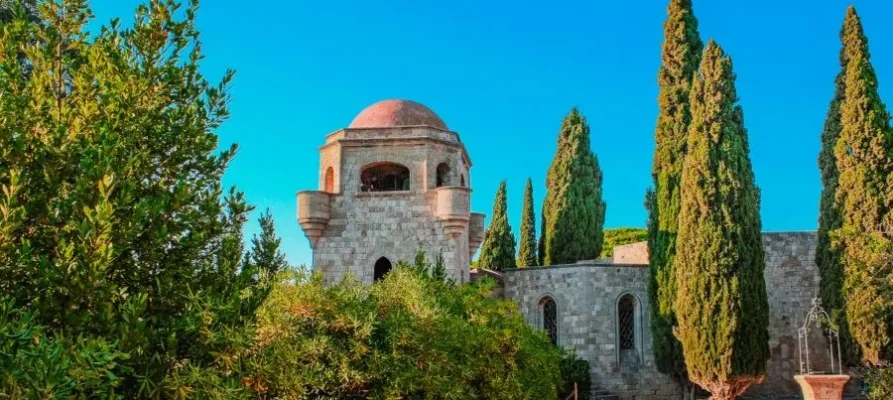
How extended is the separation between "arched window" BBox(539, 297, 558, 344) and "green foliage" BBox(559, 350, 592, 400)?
102cm

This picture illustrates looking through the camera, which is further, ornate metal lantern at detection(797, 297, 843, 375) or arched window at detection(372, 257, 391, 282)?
arched window at detection(372, 257, 391, 282)

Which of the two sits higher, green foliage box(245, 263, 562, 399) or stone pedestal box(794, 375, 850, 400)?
green foliage box(245, 263, 562, 399)

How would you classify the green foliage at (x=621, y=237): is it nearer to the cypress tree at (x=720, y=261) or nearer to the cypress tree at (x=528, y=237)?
the cypress tree at (x=528, y=237)

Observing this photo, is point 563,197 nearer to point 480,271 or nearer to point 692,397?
point 480,271

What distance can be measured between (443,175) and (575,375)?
6467mm

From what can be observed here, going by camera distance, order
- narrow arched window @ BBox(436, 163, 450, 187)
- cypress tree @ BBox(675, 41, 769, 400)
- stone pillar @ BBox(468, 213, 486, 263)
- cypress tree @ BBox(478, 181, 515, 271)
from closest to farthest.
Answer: cypress tree @ BBox(675, 41, 769, 400), narrow arched window @ BBox(436, 163, 450, 187), stone pillar @ BBox(468, 213, 486, 263), cypress tree @ BBox(478, 181, 515, 271)

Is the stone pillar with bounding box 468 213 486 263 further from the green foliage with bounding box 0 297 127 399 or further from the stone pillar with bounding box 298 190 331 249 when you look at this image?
the green foliage with bounding box 0 297 127 399

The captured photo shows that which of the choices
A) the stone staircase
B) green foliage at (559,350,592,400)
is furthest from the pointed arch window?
the stone staircase

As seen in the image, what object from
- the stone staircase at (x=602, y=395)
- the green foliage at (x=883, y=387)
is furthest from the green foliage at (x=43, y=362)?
the stone staircase at (x=602, y=395)

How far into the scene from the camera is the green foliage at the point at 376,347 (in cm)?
1114

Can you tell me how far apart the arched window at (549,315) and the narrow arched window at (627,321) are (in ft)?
5.86

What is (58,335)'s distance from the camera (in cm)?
508

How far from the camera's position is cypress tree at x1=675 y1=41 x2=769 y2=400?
800 inches

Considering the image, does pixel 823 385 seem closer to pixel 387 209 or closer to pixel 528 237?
pixel 387 209
